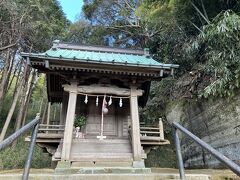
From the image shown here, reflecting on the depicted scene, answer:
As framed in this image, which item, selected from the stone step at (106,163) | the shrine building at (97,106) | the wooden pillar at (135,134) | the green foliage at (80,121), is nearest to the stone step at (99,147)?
the shrine building at (97,106)

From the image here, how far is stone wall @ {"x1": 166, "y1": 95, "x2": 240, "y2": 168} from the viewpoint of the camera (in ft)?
26.9

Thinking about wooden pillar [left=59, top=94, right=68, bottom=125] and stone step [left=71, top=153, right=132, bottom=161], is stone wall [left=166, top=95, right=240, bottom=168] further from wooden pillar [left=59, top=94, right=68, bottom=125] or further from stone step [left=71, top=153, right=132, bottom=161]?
wooden pillar [left=59, top=94, right=68, bottom=125]

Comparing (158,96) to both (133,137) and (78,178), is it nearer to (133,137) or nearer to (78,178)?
(133,137)

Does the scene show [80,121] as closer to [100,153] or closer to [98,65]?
[100,153]

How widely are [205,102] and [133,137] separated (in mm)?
4603

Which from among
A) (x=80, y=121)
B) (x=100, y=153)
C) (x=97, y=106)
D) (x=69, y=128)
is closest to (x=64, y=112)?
(x=80, y=121)

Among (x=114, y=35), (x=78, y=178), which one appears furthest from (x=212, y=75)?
(x=114, y=35)

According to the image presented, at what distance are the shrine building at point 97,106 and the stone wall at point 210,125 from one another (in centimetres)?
241

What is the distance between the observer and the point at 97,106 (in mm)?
8898

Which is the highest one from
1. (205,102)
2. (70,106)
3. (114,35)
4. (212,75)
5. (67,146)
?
(114,35)

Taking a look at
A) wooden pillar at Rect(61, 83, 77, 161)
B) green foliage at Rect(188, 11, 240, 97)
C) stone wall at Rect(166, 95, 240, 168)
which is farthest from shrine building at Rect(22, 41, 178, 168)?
stone wall at Rect(166, 95, 240, 168)

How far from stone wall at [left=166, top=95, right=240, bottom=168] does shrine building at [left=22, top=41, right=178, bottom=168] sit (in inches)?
95.0

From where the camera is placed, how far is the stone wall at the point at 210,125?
819 cm

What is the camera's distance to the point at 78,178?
3639mm
